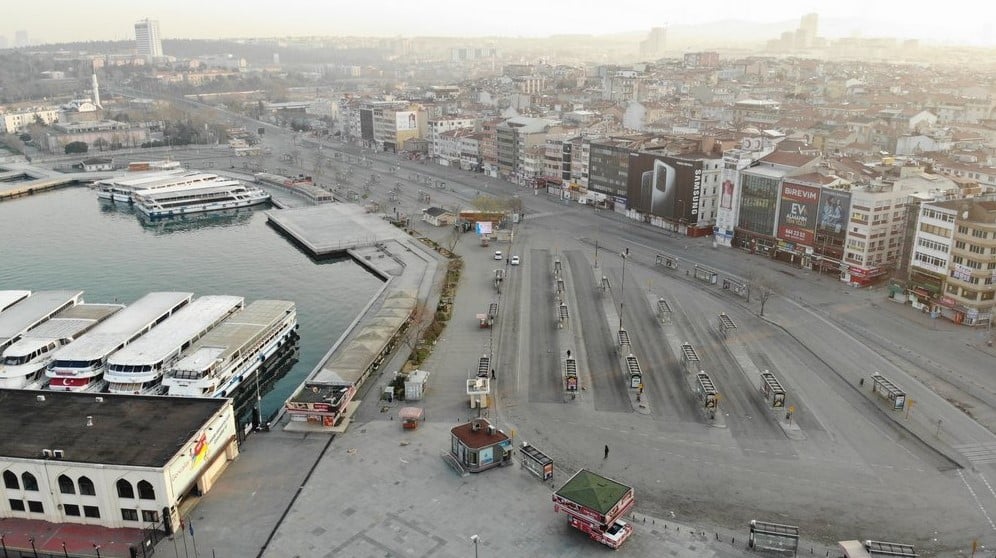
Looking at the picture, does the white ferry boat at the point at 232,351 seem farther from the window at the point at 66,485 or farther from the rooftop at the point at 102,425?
the window at the point at 66,485

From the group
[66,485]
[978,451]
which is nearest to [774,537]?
[978,451]

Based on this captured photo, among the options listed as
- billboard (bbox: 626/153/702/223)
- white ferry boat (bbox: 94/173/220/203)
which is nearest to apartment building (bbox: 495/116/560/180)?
billboard (bbox: 626/153/702/223)

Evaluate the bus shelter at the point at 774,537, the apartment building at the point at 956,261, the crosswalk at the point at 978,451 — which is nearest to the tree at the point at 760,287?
the apartment building at the point at 956,261

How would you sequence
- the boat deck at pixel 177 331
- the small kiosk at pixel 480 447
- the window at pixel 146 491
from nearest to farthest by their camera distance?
1. the window at pixel 146 491
2. the small kiosk at pixel 480 447
3. the boat deck at pixel 177 331

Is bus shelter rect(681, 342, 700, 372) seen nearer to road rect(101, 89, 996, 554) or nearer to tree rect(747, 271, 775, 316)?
road rect(101, 89, 996, 554)

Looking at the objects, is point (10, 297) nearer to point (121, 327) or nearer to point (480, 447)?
point (121, 327)

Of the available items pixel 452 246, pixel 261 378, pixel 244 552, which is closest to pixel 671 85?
pixel 452 246

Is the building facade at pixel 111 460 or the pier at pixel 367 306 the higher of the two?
the building facade at pixel 111 460

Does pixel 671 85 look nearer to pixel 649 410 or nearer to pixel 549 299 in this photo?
pixel 549 299
